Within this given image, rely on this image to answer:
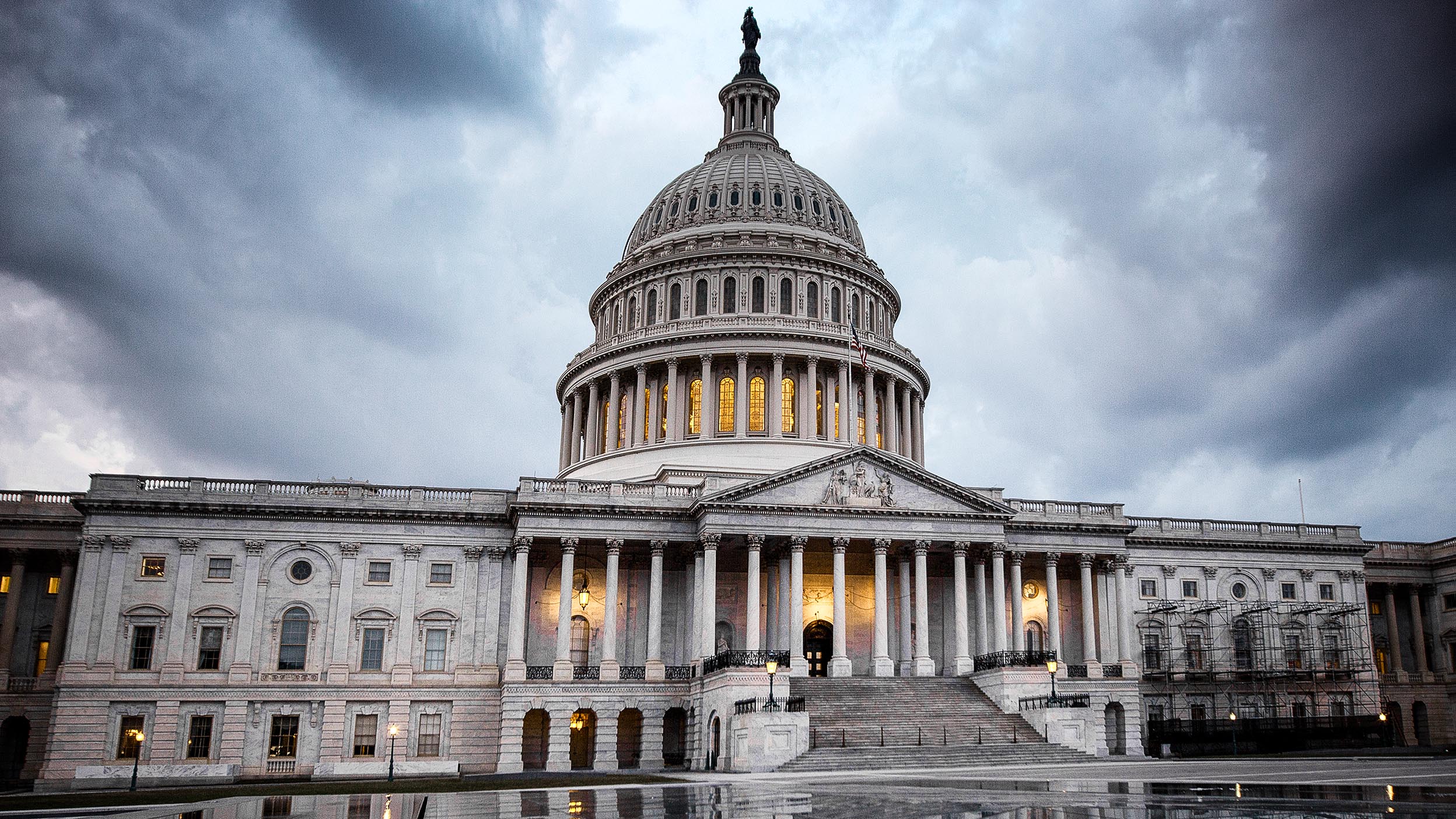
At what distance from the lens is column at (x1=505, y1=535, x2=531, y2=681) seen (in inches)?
2140

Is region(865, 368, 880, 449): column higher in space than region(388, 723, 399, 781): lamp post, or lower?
higher

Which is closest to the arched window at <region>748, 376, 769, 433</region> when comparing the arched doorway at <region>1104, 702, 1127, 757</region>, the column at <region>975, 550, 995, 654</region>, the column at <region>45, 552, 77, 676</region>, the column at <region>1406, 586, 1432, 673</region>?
the column at <region>975, 550, 995, 654</region>

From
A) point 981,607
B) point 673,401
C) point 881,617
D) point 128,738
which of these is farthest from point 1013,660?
point 128,738

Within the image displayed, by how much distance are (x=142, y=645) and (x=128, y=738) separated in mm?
4382

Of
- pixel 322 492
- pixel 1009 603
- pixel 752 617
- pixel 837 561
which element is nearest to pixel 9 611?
pixel 322 492

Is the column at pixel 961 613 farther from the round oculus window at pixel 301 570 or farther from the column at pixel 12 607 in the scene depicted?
the column at pixel 12 607

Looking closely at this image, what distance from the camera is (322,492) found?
191ft

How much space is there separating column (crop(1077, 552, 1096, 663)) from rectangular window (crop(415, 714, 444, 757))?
34020 mm

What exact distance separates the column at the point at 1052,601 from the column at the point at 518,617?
1070 inches

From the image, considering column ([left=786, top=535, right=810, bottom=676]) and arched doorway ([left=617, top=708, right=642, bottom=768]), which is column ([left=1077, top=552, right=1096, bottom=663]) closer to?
column ([left=786, top=535, right=810, bottom=676])

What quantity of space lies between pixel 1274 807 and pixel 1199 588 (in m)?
50.1

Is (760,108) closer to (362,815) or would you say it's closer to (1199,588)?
(1199,588)

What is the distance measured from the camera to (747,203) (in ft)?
271

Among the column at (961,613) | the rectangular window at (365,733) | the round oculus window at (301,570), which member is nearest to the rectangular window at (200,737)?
the rectangular window at (365,733)
